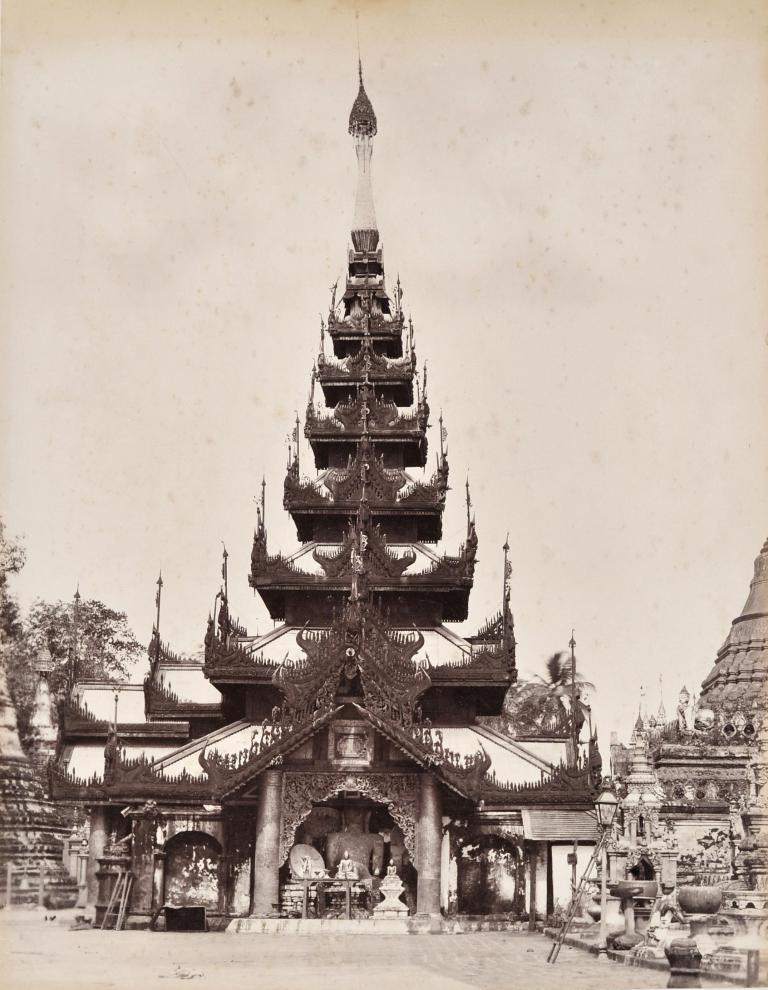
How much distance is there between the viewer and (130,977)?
1714cm

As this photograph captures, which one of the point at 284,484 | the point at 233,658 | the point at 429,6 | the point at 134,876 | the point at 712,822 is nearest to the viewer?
the point at 429,6

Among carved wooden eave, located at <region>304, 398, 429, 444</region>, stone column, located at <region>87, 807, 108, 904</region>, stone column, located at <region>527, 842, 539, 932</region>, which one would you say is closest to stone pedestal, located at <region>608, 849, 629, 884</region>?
stone column, located at <region>527, 842, 539, 932</region>

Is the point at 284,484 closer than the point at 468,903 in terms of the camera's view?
No

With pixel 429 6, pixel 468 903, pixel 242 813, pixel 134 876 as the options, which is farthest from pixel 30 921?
A: pixel 429 6

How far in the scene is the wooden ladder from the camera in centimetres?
2519

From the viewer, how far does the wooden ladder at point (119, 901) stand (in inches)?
992

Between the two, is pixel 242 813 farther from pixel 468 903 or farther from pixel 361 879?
pixel 468 903

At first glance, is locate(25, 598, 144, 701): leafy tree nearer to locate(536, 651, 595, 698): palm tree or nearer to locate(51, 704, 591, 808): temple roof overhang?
locate(51, 704, 591, 808): temple roof overhang

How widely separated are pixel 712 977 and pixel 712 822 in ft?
96.3

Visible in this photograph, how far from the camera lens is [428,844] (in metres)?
25.5

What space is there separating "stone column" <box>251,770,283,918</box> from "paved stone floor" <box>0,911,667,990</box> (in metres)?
1.58

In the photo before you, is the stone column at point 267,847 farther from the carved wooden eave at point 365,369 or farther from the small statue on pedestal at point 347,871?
the carved wooden eave at point 365,369

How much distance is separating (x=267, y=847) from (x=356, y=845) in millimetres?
2744

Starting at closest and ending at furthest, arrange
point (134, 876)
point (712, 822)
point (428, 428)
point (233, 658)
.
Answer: point (134, 876), point (233, 658), point (428, 428), point (712, 822)
